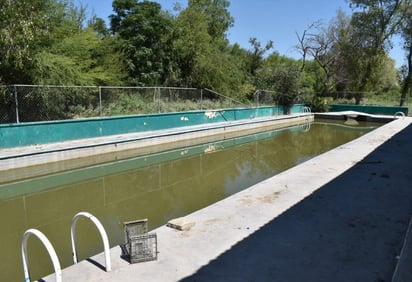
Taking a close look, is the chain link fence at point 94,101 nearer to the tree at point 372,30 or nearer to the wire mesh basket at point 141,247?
the wire mesh basket at point 141,247

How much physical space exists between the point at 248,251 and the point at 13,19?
7.82 meters

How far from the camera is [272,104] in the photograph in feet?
76.0

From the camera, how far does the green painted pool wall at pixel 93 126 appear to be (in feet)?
33.6

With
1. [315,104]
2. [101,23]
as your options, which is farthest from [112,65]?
[315,104]

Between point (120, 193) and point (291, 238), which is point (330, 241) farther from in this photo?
point (120, 193)

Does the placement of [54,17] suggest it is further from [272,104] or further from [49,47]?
[272,104]

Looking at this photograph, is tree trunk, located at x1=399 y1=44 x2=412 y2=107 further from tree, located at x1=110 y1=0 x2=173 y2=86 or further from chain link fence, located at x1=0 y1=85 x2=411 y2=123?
tree, located at x1=110 y1=0 x2=173 y2=86

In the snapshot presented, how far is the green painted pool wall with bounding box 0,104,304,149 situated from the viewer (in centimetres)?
1023

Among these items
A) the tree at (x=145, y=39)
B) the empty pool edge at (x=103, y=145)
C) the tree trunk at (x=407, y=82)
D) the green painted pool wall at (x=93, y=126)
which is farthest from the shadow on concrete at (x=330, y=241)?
the tree trunk at (x=407, y=82)

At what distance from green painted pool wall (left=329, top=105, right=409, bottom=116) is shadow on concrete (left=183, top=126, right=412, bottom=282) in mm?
21326

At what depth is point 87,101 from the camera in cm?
1288

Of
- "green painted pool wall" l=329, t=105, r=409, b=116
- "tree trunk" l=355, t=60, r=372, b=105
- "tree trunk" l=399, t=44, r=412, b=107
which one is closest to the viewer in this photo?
"green painted pool wall" l=329, t=105, r=409, b=116

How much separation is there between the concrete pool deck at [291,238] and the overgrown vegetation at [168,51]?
270 inches

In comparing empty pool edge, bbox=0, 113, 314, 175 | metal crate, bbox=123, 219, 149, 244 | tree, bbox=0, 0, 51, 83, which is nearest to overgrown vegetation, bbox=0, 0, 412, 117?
tree, bbox=0, 0, 51, 83
